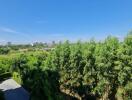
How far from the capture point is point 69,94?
4162 centimetres

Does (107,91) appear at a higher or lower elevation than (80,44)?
lower

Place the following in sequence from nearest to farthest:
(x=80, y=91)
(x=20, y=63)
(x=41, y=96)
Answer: (x=41, y=96), (x=80, y=91), (x=20, y=63)

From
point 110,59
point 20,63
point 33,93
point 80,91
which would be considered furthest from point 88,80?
point 20,63

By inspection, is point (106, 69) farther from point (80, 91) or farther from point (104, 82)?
point (80, 91)

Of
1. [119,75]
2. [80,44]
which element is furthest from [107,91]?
[80,44]

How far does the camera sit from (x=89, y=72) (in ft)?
123

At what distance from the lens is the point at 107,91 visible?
3659 cm

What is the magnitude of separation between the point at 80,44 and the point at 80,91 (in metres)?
8.23

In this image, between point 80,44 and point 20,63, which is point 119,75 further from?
point 20,63

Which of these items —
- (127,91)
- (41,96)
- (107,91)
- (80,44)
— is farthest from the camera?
(80,44)

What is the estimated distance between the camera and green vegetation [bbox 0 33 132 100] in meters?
32.6

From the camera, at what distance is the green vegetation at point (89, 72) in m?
32.6

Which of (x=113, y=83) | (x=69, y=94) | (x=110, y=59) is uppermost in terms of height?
(x=110, y=59)

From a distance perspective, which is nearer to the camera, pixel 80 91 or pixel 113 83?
pixel 113 83
